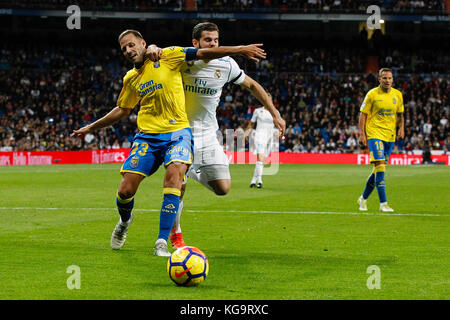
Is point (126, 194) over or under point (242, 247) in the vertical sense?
over

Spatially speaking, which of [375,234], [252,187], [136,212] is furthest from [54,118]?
[375,234]

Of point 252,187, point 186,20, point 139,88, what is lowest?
point 252,187

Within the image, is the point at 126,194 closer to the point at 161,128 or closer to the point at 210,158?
the point at 161,128

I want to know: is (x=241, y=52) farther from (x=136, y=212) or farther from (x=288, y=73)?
(x=288, y=73)

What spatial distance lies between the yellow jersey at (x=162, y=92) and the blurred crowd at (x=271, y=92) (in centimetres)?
2981

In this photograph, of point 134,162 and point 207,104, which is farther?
point 207,104

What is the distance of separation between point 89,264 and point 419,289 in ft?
10.6

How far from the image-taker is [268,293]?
5.67 m

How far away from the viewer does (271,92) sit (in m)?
43.1

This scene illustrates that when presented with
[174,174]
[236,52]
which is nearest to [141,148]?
[174,174]

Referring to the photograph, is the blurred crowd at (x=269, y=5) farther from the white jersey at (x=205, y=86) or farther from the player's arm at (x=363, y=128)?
the white jersey at (x=205, y=86)

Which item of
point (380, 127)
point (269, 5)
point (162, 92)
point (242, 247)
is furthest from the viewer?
point (269, 5)

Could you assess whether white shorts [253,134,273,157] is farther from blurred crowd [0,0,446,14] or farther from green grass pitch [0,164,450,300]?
blurred crowd [0,0,446,14]

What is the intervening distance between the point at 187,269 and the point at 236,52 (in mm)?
2353
